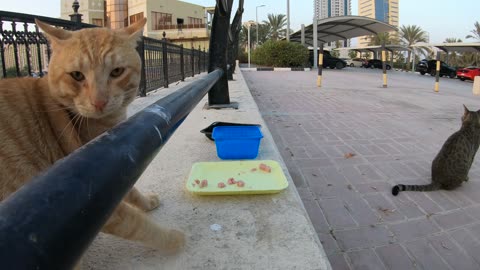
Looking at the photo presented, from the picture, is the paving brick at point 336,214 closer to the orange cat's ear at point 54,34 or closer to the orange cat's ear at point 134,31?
the orange cat's ear at point 134,31

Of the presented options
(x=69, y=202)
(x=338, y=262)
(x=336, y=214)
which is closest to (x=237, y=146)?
(x=336, y=214)

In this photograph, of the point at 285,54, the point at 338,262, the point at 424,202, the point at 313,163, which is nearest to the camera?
the point at 338,262

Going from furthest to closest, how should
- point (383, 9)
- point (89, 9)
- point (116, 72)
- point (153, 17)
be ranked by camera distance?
point (383, 9), point (153, 17), point (89, 9), point (116, 72)

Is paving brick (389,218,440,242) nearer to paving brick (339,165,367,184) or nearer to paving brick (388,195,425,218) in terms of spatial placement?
paving brick (388,195,425,218)

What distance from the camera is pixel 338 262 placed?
2195 millimetres

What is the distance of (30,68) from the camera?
4.46 meters

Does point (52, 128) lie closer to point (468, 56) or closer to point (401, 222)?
point (401, 222)

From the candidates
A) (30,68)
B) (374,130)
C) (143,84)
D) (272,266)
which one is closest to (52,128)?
(272,266)

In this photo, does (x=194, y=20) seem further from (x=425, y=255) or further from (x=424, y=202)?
(x=425, y=255)

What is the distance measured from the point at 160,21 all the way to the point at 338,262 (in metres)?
46.4

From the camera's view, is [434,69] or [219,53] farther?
[434,69]

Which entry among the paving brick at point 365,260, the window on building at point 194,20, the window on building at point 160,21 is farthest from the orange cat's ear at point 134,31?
the window on building at point 194,20

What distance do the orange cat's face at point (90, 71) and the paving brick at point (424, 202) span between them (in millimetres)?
2580

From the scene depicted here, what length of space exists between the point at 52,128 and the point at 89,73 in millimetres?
273
